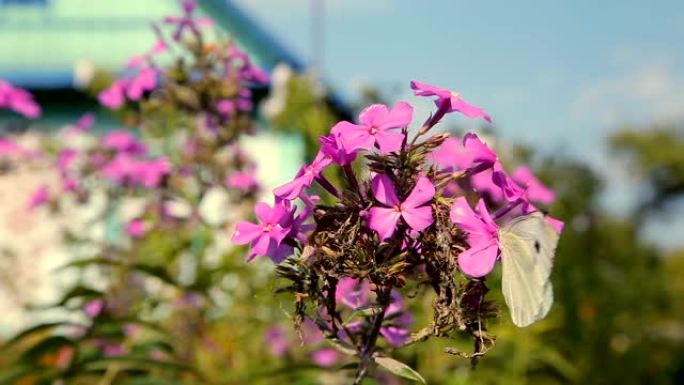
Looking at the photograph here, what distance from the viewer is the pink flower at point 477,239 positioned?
1211mm

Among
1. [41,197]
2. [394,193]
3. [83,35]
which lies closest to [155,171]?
[41,197]

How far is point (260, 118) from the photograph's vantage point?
33.1ft

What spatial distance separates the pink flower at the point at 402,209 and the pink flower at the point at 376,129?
5cm

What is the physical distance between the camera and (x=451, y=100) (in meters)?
1.39

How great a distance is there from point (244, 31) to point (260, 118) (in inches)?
53.6

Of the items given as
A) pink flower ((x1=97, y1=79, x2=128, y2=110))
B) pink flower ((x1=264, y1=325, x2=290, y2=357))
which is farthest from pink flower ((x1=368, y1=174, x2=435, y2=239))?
pink flower ((x1=264, y1=325, x2=290, y2=357))

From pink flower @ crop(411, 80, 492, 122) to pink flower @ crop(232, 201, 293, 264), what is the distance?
0.23 m

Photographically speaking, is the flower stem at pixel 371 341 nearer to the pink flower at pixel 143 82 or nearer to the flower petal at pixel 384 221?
the flower petal at pixel 384 221

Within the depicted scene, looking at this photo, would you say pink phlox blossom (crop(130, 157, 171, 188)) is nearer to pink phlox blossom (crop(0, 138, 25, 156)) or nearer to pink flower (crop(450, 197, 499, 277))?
pink phlox blossom (crop(0, 138, 25, 156))

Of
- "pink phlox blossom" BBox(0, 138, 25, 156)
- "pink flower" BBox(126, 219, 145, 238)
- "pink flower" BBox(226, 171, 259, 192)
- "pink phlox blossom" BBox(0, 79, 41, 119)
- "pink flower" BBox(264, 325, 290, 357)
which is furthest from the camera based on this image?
"pink flower" BBox(264, 325, 290, 357)

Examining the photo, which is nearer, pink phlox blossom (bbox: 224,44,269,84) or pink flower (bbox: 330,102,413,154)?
pink flower (bbox: 330,102,413,154)

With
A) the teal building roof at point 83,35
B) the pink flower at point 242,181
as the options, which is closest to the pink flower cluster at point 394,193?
the pink flower at point 242,181

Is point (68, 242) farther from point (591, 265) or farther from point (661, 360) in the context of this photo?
point (661, 360)

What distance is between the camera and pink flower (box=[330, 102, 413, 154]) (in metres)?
1.28
